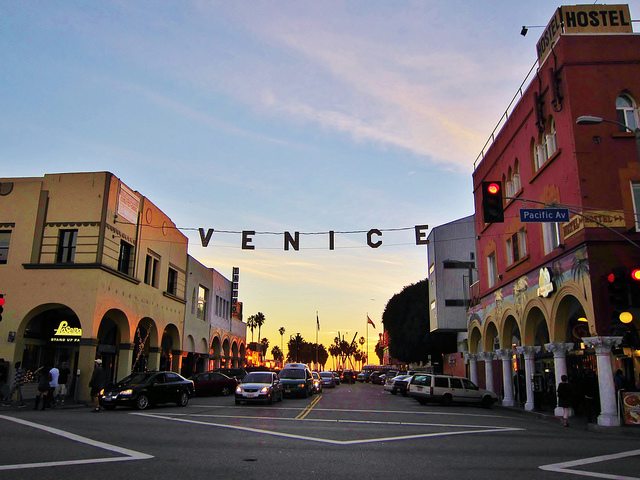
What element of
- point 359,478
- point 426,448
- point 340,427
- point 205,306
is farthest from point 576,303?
point 205,306

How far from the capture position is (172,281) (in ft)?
129

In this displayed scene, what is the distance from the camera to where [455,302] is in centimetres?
4909

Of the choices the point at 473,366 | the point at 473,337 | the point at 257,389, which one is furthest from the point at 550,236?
the point at 473,366

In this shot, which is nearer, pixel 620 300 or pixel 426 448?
pixel 426 448

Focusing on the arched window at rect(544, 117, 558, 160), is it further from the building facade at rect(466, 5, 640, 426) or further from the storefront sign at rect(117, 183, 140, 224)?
the storefront sign at rect(117, 183, 140, 224)

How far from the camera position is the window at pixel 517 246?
85.7 feet

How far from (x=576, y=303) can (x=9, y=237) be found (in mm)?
26539

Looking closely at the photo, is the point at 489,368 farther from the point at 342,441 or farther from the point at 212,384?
the point at 342,441

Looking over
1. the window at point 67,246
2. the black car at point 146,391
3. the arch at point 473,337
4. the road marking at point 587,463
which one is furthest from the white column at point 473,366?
the window at point 67,246

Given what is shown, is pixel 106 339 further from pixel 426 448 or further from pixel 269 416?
pixel 426 448

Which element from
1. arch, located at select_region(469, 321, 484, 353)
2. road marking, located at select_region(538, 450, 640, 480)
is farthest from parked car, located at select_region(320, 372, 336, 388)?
road marking, located at select_region(538, 450, 640, 480)

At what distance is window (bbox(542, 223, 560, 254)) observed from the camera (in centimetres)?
2258

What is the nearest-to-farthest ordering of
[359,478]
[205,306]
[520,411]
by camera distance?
[359,478] < [520,411] < [205,306]

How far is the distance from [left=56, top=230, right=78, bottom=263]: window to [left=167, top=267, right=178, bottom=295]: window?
1081 cm
